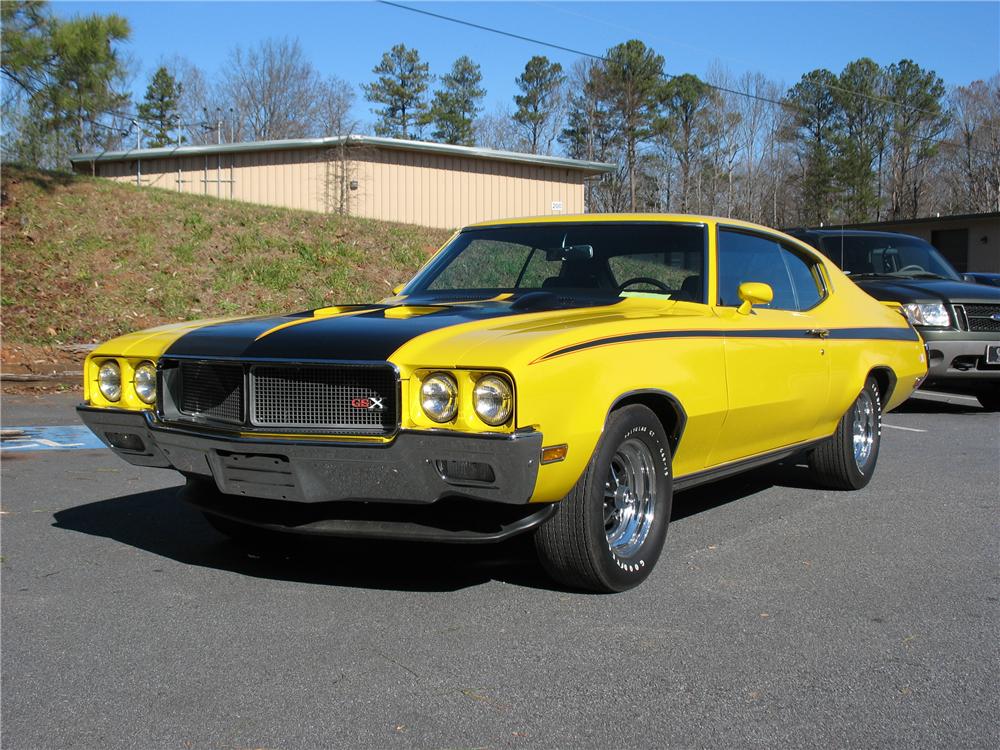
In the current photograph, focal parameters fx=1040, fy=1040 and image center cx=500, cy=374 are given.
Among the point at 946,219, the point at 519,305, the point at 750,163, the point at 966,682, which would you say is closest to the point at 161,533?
the point at 519,305

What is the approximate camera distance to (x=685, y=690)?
3.20m

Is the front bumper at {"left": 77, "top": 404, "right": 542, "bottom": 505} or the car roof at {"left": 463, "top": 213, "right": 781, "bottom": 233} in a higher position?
the car roof at {"left": 463, "top": 213, "right": 781, "bottom": 233}

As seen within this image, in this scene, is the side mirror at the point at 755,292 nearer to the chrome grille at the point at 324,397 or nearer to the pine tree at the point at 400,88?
the chrome grille at the point at 324,397

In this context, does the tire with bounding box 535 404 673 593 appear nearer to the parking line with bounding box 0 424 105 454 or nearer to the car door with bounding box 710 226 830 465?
the car door with bounding box 710 226 830 465

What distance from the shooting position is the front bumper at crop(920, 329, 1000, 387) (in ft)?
32.3

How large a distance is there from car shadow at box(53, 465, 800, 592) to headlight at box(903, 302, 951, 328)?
510cm

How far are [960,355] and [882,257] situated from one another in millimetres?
1625

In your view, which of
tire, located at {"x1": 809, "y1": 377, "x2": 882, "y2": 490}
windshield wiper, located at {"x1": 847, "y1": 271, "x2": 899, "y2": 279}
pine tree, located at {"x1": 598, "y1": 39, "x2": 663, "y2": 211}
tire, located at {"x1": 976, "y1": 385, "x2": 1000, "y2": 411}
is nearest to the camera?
tire, located at {"x1": 809, "y1": 377, "x2": 882, "y2": 490}

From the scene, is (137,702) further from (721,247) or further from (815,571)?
(721,247)

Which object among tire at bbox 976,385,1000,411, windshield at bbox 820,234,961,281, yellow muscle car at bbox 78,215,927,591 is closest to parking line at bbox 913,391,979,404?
tire at bbox 976,385,1000,411

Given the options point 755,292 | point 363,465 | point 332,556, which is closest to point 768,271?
point 755,292

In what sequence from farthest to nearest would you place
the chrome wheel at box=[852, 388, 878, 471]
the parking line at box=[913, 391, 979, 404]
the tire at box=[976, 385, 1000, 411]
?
the parking line at box=[913, 391, 979, 404]
the tire at box=[976, 385, 1000, 411]
the chrome wheel at box=[852, 388, 878, 471]

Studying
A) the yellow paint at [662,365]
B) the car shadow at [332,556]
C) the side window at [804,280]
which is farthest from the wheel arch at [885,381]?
the car shadow at [332,556]

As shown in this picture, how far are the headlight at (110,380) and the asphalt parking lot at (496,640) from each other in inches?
30.2
